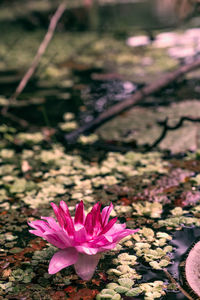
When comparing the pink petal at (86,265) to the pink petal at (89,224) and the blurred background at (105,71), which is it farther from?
the blurred background at (105,71)

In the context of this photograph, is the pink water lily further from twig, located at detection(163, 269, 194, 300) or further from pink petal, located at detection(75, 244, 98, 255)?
twig, located at detection(163, 269, 194, 300)

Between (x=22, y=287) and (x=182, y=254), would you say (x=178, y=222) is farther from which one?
(x=22, y=287)

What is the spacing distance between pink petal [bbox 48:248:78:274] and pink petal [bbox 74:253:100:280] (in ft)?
0.09

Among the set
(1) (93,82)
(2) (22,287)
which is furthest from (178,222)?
(1) (93,82)

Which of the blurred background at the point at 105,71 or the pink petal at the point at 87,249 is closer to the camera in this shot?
the pink petal at the point at 87,249

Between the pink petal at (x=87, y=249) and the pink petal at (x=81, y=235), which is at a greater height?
the pink petal at (x=81, y=235)

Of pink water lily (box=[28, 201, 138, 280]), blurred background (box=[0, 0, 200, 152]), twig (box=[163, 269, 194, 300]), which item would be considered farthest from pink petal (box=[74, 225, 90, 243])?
blurred background (box=[0, 0, 200, 152])

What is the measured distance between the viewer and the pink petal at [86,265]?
1409 mm

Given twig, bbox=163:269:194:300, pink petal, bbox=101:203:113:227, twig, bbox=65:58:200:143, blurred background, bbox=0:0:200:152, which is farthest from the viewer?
blurred background, bbox=0:0:200:152

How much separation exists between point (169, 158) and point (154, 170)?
0.17m

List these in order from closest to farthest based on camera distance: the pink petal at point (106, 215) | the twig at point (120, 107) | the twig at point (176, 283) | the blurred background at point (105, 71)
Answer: the twig at point (176, 283), the pink petal at point (106, 215), the twig at point (120, 107), the blurred background at point (105, 71)

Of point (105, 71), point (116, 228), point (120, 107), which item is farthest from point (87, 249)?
point (105, 71)

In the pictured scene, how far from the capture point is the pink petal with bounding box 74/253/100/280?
4.62 feet

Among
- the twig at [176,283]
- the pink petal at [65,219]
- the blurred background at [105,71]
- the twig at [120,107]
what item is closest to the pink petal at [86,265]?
the pink petal at [65,219]
